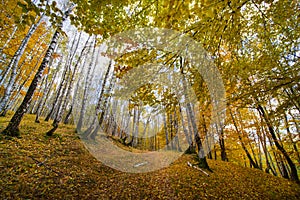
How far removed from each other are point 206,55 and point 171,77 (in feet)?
2.90

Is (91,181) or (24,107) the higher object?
(24,107)

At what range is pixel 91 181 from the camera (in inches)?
180

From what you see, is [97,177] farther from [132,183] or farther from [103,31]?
[103,31]

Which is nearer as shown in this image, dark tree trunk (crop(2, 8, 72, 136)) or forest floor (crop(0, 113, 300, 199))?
forest floor (crop(0, 113, 300, 199))

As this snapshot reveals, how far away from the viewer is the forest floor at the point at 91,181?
3656 mm

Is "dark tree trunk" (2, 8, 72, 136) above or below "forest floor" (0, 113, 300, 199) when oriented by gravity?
above

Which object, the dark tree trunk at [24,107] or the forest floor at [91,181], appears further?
the dark tree trunk at [24,107]

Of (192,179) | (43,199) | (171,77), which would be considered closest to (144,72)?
(171,77)

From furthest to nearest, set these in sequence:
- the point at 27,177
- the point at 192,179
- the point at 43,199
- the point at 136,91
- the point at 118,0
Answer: the point at 192,179 → the point at 27,177 → the point at 43,199 → the point at 136,91 → the point at 118,0

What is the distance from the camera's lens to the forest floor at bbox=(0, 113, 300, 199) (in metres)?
3.66

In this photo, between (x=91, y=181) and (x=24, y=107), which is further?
(x=24, y=107)

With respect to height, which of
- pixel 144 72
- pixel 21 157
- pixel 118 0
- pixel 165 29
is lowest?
pixel 21 157

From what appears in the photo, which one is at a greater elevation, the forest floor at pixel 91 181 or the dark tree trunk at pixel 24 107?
the dark tree trunk at pixel 24 107

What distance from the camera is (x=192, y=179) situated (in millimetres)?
5172
